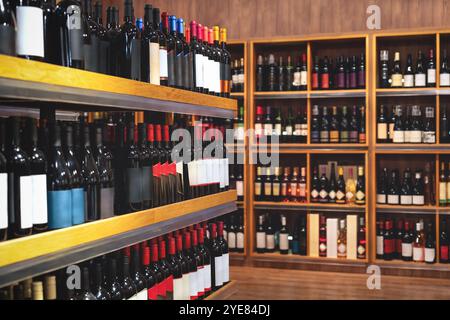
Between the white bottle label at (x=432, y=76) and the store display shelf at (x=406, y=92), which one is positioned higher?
the white bottle label at (x=432, y=76)

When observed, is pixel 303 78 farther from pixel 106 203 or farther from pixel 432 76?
pixel 106 203

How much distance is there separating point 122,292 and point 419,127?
3.70 m

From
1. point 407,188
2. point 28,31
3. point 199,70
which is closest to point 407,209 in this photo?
point 407,188

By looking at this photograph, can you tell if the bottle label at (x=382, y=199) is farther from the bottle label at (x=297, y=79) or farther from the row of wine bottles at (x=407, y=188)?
the bottle label at (x=297, y=79)

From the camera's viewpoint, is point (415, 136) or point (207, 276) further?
point (415, 136)

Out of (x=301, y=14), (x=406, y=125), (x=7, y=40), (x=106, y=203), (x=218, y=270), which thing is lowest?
(x=218, y=270)

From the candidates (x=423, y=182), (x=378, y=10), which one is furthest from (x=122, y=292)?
(x=378, y=10)

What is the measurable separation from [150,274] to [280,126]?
3.16m

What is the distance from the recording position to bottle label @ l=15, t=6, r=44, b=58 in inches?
62.7

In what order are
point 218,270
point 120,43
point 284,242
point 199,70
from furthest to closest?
point 284,242 < point 218,270 < point 199,70 < point 120,43

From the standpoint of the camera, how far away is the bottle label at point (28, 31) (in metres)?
1.59

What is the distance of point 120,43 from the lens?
2.22 meters

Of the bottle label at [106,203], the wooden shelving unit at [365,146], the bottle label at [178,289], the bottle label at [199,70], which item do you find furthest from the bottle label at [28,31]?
the wooden shelving unit at [365,146]

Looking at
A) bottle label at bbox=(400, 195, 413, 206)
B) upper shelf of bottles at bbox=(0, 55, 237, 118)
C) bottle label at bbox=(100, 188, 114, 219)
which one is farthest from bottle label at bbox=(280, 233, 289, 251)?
bottle label at bbox=(100, 188, 114, 219)
